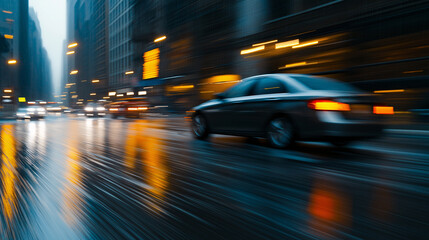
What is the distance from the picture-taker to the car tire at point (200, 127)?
8.09m

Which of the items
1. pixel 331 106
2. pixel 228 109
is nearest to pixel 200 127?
pixel 228 109

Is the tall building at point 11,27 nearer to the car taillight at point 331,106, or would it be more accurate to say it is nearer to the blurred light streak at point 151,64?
the blurred light streak at point 151,64

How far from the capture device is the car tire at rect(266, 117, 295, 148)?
595cm

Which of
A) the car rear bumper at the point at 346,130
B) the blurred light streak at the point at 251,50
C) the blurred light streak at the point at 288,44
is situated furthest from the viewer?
the blurred light streak at the point at 251,50

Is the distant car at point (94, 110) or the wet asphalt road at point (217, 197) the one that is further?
the distant car at point (94, 110)

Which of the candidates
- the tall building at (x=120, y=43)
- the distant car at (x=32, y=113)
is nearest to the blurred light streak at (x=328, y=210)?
the distant car at (x=32, y=113)

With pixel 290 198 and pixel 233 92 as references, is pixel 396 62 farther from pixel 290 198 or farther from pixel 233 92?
pixel 290 198

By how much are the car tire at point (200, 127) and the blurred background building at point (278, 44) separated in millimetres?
9156

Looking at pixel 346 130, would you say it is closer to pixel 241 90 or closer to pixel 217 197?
pixel 241 90

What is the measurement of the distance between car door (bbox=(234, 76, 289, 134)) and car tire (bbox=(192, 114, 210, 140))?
128 cm

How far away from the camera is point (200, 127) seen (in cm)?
824

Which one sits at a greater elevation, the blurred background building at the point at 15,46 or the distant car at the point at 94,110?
the blurred background building at the point at 15,46

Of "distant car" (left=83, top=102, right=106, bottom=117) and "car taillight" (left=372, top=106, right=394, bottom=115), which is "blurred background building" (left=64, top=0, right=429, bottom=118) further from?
"distant car" (left=83, top=102, right=106, bottom=117)

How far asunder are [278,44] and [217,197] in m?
20.3
